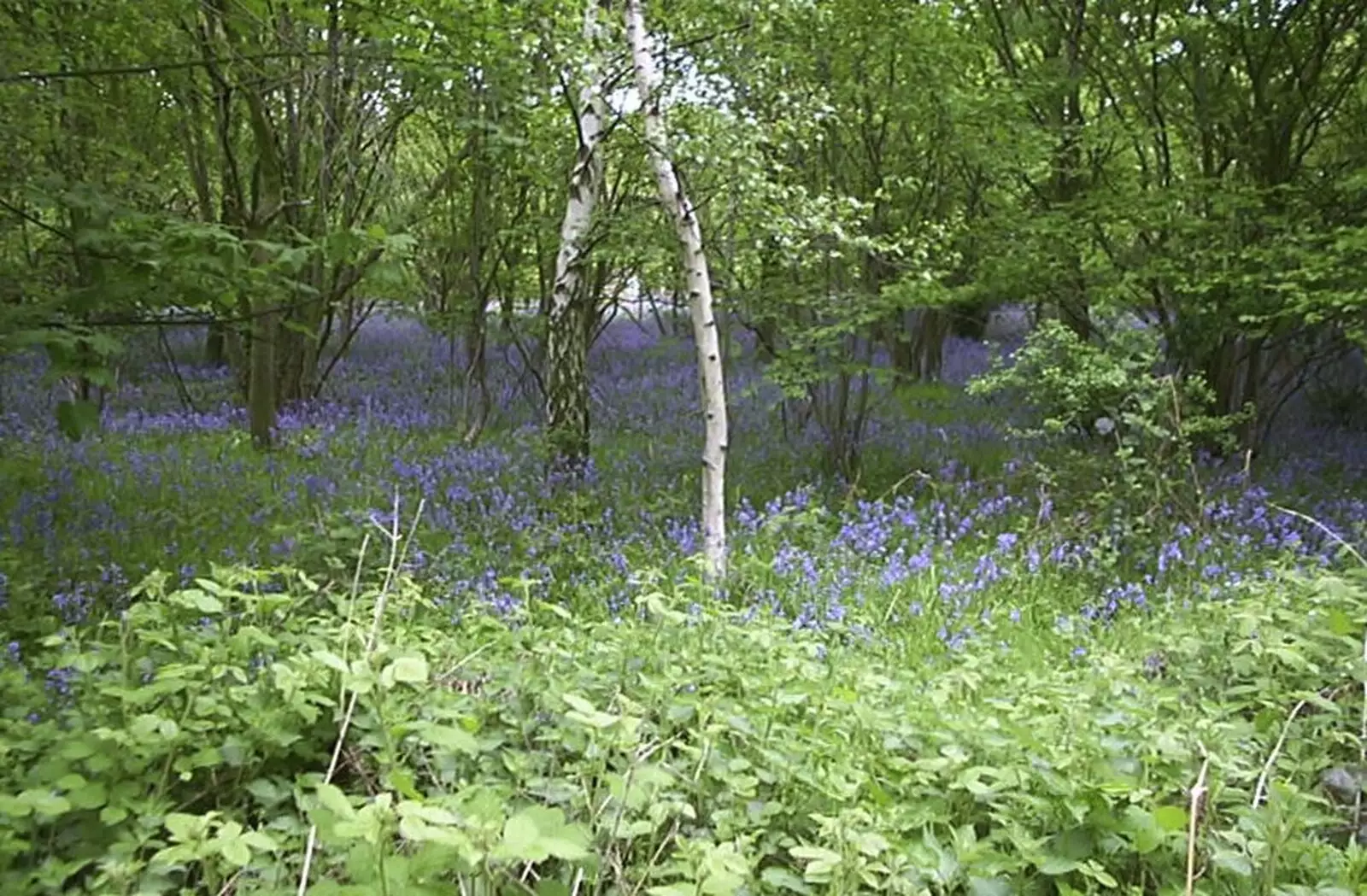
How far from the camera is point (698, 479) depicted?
26.3 feet

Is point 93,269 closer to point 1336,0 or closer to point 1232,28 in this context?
point 1232,28

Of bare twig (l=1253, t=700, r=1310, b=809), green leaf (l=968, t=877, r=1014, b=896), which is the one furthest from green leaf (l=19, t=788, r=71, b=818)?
bare twig (l=1253, t=700, r=1310, b=809)

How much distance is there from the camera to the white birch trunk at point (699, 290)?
5023mm

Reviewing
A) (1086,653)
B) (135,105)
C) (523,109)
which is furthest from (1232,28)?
(135,105)

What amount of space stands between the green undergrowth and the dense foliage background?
0.7 inches

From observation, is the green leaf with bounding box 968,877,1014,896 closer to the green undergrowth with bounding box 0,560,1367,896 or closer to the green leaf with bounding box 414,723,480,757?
the green undergrowth with bounding box 0,560,1367,896

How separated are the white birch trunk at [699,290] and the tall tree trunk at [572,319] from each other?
205 centimetres

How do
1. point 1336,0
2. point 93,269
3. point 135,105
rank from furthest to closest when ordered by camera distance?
point 135,105 < point 1336,0 < point 93,269

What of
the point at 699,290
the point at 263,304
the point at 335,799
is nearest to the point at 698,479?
the point at 699,290

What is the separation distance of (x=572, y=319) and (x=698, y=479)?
1.67m

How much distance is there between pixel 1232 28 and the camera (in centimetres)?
772

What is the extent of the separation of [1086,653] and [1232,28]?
6.28 metres

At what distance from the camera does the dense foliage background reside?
221cm

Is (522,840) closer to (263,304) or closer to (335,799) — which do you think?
(335,799)
